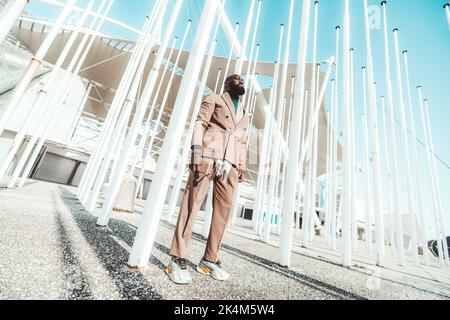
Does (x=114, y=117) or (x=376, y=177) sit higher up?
(x=114, y=117)

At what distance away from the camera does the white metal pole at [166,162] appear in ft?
4.58

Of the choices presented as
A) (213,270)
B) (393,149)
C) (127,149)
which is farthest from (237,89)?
(393,149)

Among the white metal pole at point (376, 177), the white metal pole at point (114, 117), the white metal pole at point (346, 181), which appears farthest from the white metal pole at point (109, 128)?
the white metal pole at point (376, 177)

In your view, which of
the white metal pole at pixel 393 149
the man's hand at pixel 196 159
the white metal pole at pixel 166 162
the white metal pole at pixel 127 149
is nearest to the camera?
the white metal pole at pixel 166 162

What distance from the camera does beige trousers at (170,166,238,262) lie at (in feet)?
5.18

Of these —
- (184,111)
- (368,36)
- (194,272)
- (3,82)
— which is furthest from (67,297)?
(3,82)

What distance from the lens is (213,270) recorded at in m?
1.59

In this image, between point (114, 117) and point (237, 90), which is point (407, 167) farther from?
point (114, 117)

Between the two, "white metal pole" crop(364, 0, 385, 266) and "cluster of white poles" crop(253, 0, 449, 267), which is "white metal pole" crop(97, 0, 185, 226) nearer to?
"cluster of white poles" crop(253, 0, 449, 267)

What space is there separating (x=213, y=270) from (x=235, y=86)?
1.63 meters

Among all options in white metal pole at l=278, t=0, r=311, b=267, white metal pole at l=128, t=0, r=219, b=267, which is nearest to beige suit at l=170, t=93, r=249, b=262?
white metal pole at l=128, t=0, r=219, b=267

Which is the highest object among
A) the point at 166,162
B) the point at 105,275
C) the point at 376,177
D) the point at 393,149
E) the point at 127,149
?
the point at 393,149

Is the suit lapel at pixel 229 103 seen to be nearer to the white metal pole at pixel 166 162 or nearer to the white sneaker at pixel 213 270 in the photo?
the white metal pole at pixel 166 162

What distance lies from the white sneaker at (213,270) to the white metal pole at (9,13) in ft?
6.81
